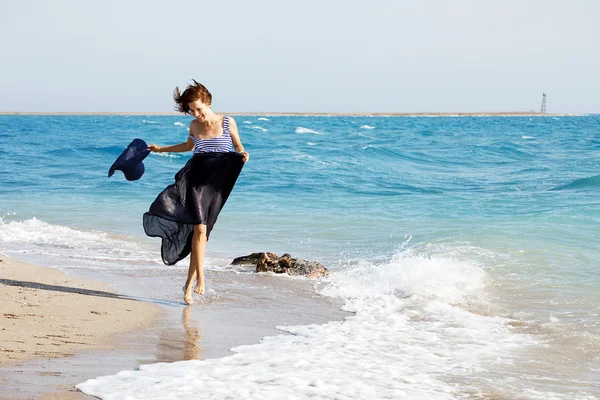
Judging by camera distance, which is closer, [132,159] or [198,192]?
[198,192]

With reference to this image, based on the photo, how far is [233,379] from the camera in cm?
425

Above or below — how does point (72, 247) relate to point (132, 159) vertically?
below

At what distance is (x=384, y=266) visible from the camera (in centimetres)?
867

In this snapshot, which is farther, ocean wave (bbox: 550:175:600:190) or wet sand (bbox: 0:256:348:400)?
ocean wave (bbox: 550:175:600:190)

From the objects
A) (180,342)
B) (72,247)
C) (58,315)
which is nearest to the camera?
(180,342)

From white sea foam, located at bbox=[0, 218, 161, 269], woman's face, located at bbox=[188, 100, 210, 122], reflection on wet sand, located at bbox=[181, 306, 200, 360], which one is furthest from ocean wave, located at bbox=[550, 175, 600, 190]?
reflection on wet sand, located at bbox=[181, 306, 200, 360]

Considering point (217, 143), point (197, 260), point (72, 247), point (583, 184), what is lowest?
point (72, 247)

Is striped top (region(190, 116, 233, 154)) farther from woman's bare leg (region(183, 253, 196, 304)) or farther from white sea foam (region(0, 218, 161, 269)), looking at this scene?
white sea foam (region(0, 218, 161, 269))

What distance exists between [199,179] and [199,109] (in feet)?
1.90

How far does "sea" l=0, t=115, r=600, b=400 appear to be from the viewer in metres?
4.45

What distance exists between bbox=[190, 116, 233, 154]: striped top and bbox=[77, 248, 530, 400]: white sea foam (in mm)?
1527

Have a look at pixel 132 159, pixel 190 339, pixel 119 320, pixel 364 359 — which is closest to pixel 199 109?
pixel 132 159

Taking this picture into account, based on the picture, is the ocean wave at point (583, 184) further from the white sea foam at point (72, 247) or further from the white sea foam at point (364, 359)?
the white sea foam at point (364, 359)

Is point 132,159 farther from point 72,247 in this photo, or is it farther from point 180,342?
point 72,247
